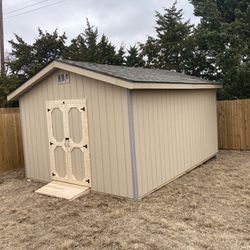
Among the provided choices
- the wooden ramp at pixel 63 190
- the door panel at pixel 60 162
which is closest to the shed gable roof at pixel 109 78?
the door panel at pixel 60 162

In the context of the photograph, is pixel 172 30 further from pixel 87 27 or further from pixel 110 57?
pixel 87 27

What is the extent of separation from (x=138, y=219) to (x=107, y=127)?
1.88 metres

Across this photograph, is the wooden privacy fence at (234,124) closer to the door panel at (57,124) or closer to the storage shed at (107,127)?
the storage shed at (107,127)

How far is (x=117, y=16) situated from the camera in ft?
56.3

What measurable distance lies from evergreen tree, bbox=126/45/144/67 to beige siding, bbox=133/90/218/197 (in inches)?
316

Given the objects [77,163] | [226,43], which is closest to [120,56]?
[226,43]

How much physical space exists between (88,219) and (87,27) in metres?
15.8

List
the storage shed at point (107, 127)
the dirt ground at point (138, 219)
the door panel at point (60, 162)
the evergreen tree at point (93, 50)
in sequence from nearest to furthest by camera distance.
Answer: the dirt ground at point (138, 219), the storage shed at point (107, 127), the door panel at point (60, 162), the evergreen tree at point (93, 50)

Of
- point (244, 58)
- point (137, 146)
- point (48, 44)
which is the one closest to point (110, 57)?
point (48, 44)

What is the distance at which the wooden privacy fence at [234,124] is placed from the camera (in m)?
10.2

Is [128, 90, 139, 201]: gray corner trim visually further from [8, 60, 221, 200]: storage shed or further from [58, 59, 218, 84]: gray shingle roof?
[58, 59, 218, 84]: gray shingle roof

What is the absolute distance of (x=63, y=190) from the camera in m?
6.35

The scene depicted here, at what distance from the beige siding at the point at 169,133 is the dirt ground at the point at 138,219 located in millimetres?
442

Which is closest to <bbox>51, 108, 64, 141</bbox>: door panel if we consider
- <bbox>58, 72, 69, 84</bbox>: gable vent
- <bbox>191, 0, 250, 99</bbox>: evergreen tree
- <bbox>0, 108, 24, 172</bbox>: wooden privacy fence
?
<bbox>58, 72, 69, 84</bbox>: gable vent
